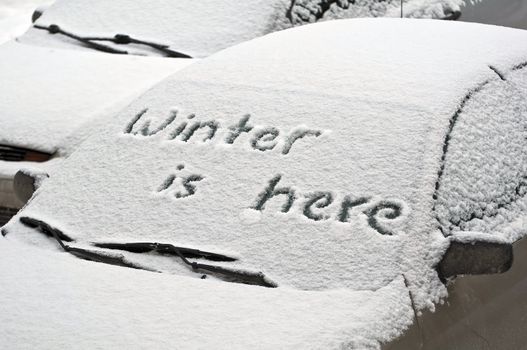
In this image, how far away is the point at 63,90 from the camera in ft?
18.8

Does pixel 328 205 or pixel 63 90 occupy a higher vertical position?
pixel 328 205

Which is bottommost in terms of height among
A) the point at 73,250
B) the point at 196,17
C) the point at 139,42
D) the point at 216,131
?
the point at 139,42

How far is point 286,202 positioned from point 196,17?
9.99 ft

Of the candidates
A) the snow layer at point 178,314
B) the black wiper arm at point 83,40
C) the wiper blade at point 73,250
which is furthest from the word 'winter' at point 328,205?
the black wiper arm at point 83,40

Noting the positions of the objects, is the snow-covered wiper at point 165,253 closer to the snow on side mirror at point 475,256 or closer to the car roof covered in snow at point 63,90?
the snow on side mirror at point 475,256

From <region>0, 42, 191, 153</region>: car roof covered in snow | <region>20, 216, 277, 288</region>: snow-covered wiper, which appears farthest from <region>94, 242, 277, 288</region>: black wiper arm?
<region>0, 42, 191, 153</region>: car roof covered in snow

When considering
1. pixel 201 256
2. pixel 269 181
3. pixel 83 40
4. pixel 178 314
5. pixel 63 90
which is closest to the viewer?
pixel 178 314

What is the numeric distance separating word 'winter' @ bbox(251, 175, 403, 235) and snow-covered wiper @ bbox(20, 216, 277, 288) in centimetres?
23

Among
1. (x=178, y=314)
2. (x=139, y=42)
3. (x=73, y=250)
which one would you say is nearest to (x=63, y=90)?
(x=139, y=42)

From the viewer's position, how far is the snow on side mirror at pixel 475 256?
10.1ft

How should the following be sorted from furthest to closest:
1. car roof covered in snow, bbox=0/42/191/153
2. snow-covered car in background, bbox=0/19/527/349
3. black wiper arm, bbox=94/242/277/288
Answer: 1. car roof covered in snow, bbox=0/42/191/153
2. black wiper arm, bbox=94/242/277/288
3. snow-covered car in background, bbox=0/19/527/349

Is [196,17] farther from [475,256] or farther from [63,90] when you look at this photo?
[475,256]

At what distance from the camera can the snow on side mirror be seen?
3090mm

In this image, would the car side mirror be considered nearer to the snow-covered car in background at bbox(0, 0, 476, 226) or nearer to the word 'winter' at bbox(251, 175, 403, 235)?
the snow-covered car in background at bbox(0, 0, 476, 226)
